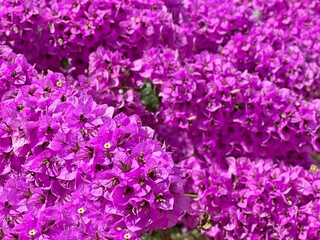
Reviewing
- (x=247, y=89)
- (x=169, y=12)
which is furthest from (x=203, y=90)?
(x=169, y=12)

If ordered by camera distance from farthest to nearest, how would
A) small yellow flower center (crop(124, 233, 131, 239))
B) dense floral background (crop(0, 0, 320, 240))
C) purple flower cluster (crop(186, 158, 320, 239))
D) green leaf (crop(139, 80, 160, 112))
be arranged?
green leaf (crop(139, 80, 160, 112)) < purple flower cluster (crop(186, 158, 320, 239)) < dense floral background (crop(0, 0, 320, 240)) < small yellow flower center (crop(124, 233, 131, 239))

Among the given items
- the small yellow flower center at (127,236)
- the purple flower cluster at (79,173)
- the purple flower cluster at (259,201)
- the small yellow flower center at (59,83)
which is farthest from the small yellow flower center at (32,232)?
the purple flower cluster at (259,201)

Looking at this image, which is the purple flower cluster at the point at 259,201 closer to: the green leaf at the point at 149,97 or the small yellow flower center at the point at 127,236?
the green leaf at the point at 149,97

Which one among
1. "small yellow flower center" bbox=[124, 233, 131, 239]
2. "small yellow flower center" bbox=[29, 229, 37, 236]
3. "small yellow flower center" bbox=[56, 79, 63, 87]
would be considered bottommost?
"small yellow flower center" bbox=[29, 229, 37, 236]

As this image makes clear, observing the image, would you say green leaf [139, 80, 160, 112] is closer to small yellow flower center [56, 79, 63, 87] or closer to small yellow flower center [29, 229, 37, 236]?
small yellow flower center [56, 79, 63, 87]

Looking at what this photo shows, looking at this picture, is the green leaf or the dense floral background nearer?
the dense floral background

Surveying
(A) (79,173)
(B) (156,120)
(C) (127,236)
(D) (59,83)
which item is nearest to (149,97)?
(B) (156,120)

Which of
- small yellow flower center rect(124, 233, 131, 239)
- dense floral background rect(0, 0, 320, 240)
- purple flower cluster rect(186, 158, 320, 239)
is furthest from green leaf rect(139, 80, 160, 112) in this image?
small yellow flower center rect(124, 233, 131, 239)

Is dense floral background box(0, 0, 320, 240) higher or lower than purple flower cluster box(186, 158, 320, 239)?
higher

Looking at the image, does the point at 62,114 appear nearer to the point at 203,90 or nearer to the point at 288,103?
the point at 203,90
